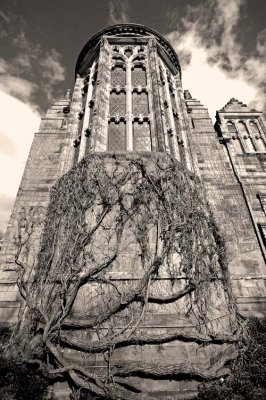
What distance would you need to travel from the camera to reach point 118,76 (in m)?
14.2

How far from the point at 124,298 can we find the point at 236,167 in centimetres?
915

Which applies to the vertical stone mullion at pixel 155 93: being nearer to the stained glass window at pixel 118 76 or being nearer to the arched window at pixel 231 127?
the stained glass window at pixel 118 76

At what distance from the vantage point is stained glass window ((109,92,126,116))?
494 inches

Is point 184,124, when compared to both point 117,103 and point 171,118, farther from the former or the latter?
point 117,103

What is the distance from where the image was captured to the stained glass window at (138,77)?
45.1 feet

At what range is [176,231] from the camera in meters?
8.55

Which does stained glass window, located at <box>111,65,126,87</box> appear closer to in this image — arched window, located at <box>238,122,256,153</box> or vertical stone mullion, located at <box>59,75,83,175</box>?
vertical stone mullion, located at <box>59,75,83,175</box>

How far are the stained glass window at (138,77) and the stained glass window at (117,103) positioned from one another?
3.65ft

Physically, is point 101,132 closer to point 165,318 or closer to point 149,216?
point 149,216

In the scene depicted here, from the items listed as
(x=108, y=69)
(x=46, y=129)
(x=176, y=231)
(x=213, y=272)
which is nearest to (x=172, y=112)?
(x=108, y=69)

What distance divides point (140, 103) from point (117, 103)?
1111 mm

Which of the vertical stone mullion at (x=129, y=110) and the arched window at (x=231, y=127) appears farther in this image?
the arched window at (x=231, y=127)

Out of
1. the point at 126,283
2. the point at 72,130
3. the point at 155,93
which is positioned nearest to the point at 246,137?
the point at 155,93

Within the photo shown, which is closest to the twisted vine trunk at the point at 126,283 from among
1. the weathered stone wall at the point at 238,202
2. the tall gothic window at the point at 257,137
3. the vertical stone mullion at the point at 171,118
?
the weathered stone wall at the point at 238,202
